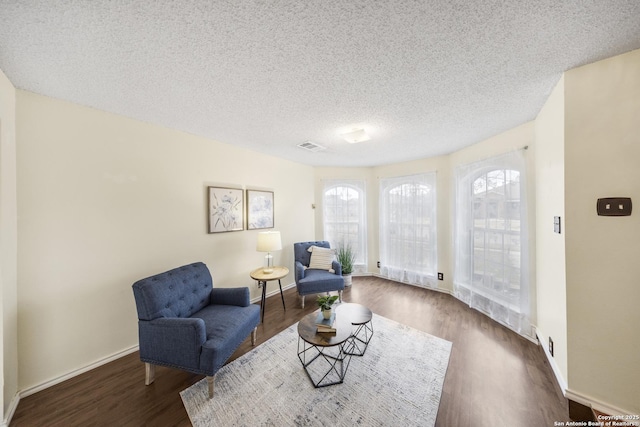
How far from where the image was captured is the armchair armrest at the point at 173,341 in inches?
68.0

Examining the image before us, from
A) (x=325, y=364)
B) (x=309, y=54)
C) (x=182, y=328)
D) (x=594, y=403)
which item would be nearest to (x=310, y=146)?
(x=309, y=54)

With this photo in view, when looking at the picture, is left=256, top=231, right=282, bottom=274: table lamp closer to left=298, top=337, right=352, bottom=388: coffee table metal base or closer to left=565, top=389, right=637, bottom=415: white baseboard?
left=298, top=337, right=352, bottom=388: coffee table metal base

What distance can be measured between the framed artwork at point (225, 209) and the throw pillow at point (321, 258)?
1.37 m

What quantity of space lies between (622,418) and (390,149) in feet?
10.7

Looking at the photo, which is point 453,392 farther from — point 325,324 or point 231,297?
point 231,297

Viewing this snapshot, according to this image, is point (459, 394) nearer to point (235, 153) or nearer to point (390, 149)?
point (390, 149)

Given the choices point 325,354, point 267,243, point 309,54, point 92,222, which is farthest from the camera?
point 267,243

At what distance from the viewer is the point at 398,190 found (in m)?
4.32

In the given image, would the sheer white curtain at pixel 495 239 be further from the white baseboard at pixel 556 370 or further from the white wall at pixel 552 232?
the white baseboard at pixel 556 370

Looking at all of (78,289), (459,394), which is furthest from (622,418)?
(78,289)

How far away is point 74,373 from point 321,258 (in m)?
3.06

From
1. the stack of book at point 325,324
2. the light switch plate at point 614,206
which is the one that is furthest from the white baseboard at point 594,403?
the stack of book at point 325,324

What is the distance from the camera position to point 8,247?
155 cm

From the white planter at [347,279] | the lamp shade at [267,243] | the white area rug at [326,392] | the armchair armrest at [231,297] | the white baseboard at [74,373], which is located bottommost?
the white area rug at [326,392]
